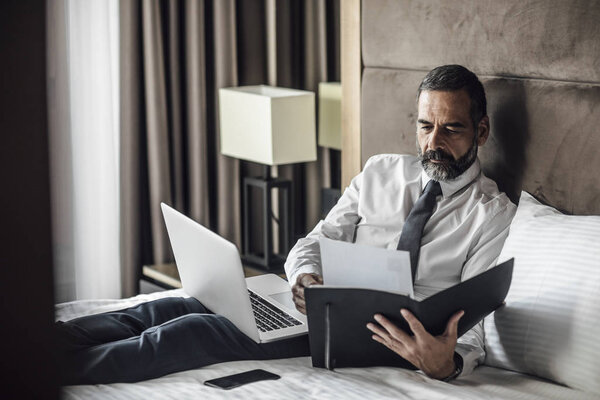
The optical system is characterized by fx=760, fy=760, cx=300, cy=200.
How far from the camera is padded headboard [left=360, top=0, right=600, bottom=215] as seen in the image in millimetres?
1945

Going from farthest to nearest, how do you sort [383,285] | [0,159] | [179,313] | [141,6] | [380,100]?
[141,6]
[380,100]
[179,313]
[383,285]
[0,159]

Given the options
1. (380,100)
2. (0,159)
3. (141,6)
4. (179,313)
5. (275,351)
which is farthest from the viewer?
(141,6)

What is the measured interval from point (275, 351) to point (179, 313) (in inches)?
12.3

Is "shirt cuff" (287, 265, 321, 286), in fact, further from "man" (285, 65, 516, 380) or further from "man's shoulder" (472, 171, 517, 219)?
"man's shoulder" (472, 171, 517, 219)

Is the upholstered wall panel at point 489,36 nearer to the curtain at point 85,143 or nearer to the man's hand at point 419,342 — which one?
the man's hand at point 419,342

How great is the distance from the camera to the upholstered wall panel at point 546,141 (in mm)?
1944

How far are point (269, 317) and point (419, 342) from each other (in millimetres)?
467

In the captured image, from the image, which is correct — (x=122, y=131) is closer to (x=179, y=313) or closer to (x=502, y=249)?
(x=179, y=313)

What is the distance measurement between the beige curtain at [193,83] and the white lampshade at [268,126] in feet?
0.62

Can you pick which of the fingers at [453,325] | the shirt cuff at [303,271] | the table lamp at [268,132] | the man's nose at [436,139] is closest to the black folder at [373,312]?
the fingers at [453,325]

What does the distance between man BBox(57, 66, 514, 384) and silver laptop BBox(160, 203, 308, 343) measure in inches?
1.5

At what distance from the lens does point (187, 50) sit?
344cm

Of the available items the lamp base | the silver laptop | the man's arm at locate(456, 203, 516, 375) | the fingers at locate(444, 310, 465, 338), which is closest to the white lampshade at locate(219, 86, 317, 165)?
the lamp base

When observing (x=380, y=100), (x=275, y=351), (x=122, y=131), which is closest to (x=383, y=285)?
(x=275, y=351)
